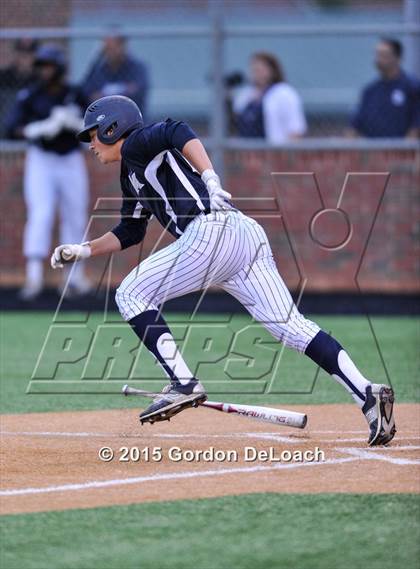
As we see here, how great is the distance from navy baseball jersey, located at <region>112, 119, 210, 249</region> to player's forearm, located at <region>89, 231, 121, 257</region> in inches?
13.7

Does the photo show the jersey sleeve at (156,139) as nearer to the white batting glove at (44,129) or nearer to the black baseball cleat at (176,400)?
the black baseball cleat at (176,400)

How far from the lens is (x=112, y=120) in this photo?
6.48 meters

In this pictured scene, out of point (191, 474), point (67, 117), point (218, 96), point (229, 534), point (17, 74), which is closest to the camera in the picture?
point (229, 534)

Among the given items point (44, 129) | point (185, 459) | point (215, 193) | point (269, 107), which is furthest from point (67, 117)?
point (185, 459)

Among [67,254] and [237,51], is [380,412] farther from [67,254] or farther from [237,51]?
[237,51]

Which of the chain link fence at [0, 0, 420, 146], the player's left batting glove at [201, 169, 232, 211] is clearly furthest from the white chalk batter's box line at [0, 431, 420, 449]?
the chain link fence at [0, 0, 420, 146]

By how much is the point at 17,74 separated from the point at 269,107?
3458 mm

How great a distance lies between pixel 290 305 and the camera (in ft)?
21.2

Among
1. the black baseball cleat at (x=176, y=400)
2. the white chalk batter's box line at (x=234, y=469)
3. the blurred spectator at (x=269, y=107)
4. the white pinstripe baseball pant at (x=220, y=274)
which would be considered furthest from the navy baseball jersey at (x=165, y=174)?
the blurred spectator at (x=269, y=107)

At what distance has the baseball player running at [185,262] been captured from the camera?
6.19 meters

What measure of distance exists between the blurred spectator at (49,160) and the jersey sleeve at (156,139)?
7.41m

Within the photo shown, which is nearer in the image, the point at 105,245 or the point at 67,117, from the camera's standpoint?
the point at 105,245

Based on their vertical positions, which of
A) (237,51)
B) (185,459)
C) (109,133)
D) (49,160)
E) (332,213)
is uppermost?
(109,133)

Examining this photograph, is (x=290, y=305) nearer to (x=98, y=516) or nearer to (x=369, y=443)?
(x=369, y=443)
